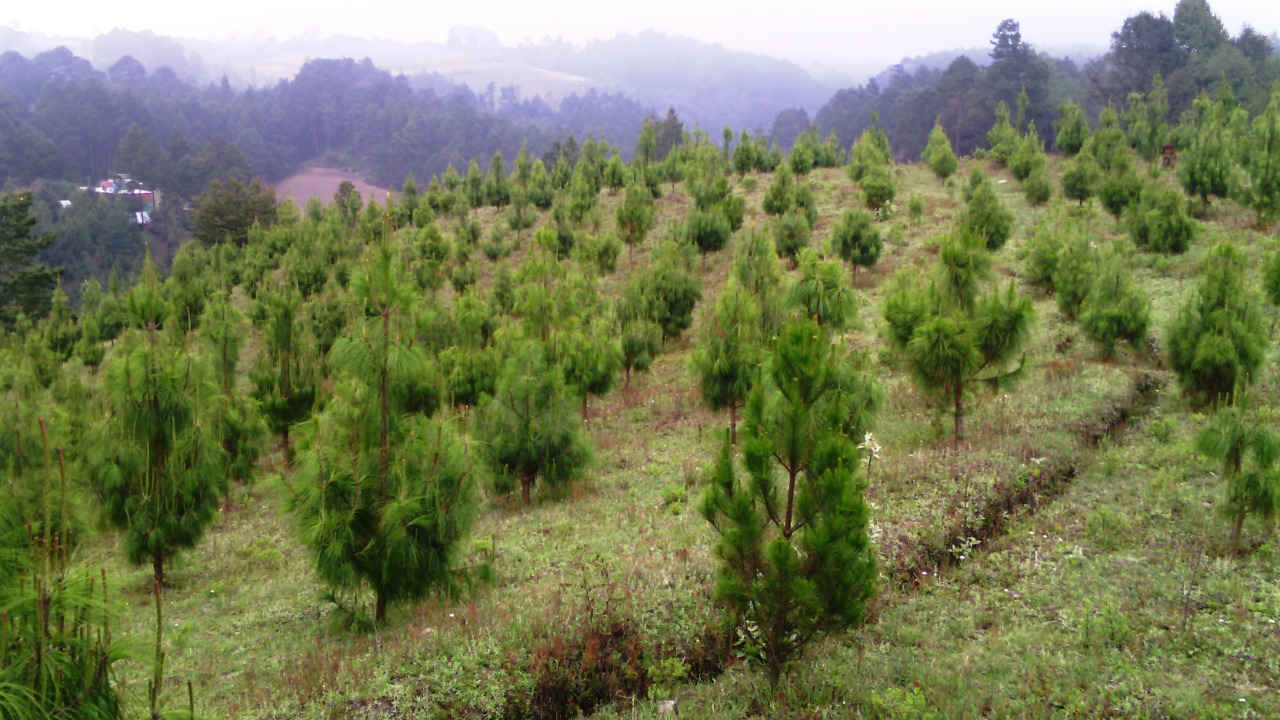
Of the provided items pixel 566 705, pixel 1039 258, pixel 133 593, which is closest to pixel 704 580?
pixel 566 705

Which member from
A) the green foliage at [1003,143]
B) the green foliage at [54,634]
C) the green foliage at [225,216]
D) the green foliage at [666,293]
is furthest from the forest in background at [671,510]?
the green foliage at [225,216]

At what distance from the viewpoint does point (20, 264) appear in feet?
135

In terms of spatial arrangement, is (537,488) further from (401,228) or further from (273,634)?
(401,228)

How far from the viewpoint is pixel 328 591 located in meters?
9.55

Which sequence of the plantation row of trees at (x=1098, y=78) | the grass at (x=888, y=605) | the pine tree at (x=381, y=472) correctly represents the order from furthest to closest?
the plantation row of trees at (x=1098, y=78), the pine tree at (x=381, y=472), the grass at (x=888, y=605)

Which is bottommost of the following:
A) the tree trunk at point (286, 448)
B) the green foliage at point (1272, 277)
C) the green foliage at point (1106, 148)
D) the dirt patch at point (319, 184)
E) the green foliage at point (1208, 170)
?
the tree trunk at point (286, 448)

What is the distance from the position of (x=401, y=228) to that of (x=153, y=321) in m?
38.7

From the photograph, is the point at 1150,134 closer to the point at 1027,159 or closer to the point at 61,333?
the point at 1027,159

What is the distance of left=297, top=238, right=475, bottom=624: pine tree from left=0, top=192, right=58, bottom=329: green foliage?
1659 inches

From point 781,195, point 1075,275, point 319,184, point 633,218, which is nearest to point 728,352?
point 1075,275

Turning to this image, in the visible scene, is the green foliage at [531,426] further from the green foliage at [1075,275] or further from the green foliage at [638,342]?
the green foliage at [1075,275]

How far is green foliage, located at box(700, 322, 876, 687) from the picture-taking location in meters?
6.52

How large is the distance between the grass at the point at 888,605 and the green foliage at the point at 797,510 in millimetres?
1126

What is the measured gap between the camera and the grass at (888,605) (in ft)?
23.9
